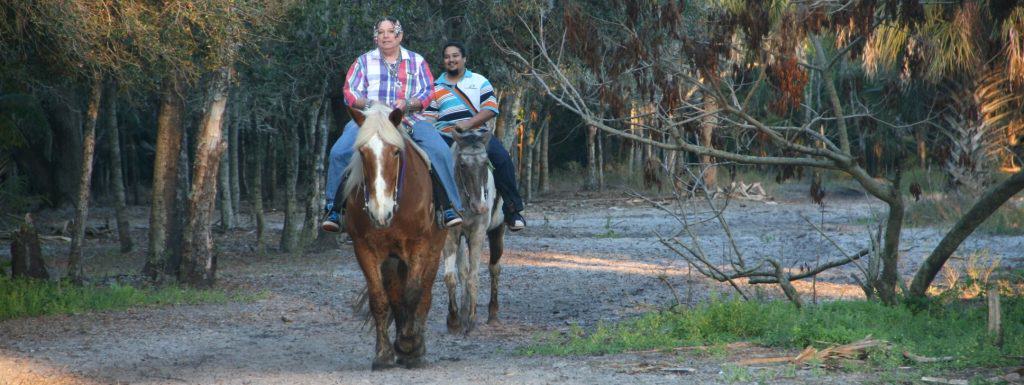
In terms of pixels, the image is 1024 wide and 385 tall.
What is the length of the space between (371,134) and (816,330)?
3.62m

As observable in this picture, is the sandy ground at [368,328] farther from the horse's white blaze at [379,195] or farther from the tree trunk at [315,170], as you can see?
the horse's white blaze at [379,195]

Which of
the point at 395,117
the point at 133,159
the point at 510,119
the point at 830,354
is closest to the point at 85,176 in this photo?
the point at 395,117

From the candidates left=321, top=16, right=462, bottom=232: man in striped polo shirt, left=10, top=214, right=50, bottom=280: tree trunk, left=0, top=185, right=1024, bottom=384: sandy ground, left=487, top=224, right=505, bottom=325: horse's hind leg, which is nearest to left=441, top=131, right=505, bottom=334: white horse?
left=487, top=224, right=505, bottom=325: horse's hind leg

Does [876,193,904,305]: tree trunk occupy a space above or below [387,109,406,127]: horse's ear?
below

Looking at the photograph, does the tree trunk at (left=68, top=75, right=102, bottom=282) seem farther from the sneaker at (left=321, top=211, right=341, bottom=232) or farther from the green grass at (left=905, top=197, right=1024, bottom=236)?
the green grass at (left=905, top=197, right=1024, bottom=236)

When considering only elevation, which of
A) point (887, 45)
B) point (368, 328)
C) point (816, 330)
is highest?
point (887, 45)

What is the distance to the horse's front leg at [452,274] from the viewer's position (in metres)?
10.5

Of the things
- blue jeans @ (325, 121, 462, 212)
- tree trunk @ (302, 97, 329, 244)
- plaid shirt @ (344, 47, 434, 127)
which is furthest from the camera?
tree trunk @ (302, 97, 329, 244)

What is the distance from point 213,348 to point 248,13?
4.12 meters

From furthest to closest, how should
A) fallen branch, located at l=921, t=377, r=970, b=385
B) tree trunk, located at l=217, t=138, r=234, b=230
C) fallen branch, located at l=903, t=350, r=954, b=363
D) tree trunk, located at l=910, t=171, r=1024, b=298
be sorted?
1. tree trunk, located at l=217, t=138, r=234, b=230
2. tree trunk, located at l=910, t=171, r=1024, b=298
3. fallen branch, located at l=903, t=350, r=954, b=363
4. fallen branch, located at l=921, t=377, r=970, b=385

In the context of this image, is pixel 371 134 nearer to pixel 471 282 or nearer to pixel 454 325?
pixel 471 282

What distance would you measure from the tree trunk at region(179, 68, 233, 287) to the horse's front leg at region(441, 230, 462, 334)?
4.33 metres

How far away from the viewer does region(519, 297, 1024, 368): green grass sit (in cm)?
Result: 770

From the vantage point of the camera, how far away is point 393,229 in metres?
8.21
